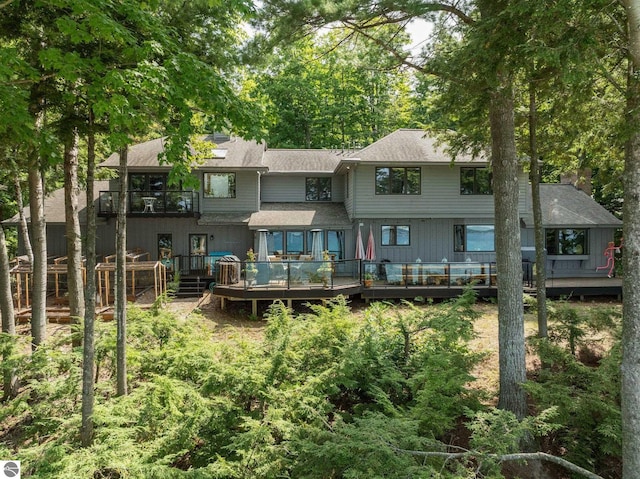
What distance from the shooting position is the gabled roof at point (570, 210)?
17.6 metres

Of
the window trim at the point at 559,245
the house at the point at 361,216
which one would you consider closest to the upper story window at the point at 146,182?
the house at the point at 361,216

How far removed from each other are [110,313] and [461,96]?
11.7 m

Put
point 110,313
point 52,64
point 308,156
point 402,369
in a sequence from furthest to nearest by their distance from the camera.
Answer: point 308,156 < point 110,313 < point 402,369 < point 52,64

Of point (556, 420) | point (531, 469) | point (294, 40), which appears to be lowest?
point (531, 469)

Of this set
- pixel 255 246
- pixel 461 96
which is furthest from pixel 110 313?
pixel 461 96

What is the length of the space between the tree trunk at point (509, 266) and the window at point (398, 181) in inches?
436

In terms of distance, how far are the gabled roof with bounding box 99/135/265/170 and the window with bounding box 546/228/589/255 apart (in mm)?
14011

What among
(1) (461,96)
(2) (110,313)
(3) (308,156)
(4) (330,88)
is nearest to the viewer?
(1) (461,96)

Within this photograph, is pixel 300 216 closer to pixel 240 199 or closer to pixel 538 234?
pixel 240 199

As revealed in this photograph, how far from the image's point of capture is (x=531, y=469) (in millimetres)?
5711

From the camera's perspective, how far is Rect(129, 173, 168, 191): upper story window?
1859cm

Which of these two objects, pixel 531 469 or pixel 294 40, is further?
pixel 294 40

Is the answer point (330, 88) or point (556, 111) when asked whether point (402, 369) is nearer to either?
point (556, 111)

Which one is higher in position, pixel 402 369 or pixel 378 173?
pixel 378 173
